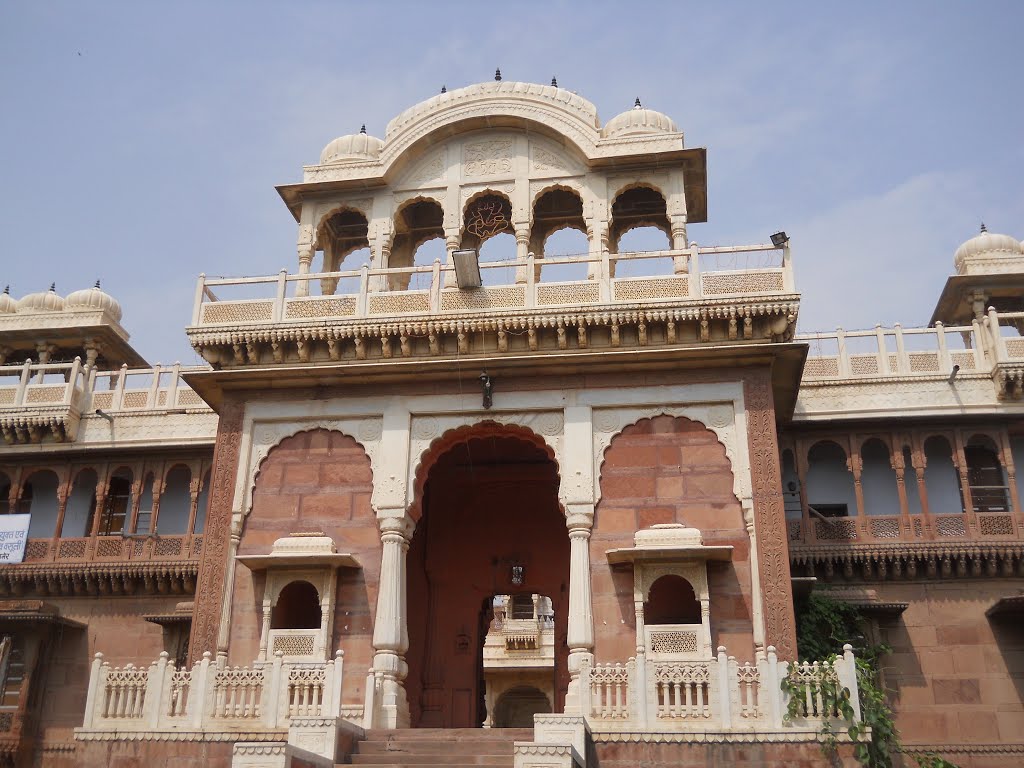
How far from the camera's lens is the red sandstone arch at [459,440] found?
47.5ft

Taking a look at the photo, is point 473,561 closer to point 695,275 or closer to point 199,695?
point 199,695

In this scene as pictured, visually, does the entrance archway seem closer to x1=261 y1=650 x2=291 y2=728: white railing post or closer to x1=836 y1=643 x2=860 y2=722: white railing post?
x1=261 y1=650 x2=291 y2=728: white railing post

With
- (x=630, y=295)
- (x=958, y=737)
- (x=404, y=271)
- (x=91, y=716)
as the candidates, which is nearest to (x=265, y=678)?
(x=91, y=716)

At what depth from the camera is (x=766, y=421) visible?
1399 centimetres

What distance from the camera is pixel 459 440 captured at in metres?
14.9

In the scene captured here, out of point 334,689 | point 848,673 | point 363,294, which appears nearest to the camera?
point 848,673

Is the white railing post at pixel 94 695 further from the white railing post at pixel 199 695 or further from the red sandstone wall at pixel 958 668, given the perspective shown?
the red sandstone wall at pixel 958 668

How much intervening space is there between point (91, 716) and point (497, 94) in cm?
1120

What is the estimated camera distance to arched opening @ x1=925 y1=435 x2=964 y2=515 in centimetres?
1767

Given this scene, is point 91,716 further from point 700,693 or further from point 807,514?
point 807,514

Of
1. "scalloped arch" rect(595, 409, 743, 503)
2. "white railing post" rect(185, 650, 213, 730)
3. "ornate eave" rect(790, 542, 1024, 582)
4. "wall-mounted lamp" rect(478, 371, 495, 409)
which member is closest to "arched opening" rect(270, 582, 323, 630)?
"white railing post" rect(185, 650, 213, 730)

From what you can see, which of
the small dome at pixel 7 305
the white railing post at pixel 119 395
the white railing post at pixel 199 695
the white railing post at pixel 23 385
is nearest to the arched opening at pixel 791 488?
the white railing post at pixel 199 695

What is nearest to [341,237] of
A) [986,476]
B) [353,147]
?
[353,147]

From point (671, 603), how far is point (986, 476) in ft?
24.5
